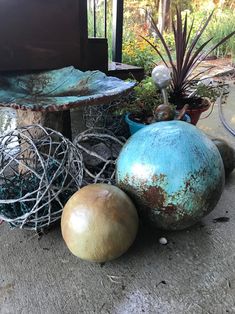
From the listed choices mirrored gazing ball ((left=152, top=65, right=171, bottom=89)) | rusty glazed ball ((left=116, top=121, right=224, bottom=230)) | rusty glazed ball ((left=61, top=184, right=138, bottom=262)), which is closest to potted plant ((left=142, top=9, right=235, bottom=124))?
mirrored gazing ball ((left=152, top=65, right=171, bottom=89))

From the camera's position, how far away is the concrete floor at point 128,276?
42.4 inches

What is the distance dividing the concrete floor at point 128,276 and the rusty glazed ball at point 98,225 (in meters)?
0.11

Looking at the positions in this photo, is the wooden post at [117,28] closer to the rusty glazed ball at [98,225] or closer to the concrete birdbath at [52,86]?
the concrete birdbath at [52,86]

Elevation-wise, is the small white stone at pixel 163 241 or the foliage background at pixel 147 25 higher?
the foliage background at pixel 147 25

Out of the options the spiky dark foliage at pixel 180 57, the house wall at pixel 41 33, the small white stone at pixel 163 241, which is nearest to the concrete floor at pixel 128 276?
the small white stone at pixel 163 241

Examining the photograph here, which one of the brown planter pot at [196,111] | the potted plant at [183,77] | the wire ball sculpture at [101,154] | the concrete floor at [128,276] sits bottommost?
the concrete floor at [128,276]

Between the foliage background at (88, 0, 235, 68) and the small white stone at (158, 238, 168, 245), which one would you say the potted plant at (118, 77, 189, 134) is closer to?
the small white stone at (158, 238, 168, 245)

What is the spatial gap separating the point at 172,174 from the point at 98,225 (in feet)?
1.22

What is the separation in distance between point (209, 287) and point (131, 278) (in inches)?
12.2

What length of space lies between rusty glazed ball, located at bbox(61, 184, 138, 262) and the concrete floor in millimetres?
106

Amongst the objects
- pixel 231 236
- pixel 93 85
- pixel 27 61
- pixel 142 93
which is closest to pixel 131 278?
pixel 231 236

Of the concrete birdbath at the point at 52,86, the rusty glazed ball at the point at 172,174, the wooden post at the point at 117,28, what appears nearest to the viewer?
the rusty glazed ball at the point at 172,174

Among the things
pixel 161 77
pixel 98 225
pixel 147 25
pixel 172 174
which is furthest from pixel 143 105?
pixel 147 25

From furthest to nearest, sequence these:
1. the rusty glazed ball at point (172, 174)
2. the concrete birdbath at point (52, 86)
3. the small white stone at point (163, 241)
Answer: the concrete birdbath at point (52, 86)
the small white stone at point (163, 241)
the rusty glazed ball at point (172, 174)
